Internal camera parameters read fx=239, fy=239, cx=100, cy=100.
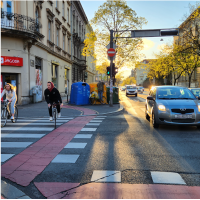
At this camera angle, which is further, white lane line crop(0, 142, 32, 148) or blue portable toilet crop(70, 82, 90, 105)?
blue portable toilet crop(70, 82, 90, 105)

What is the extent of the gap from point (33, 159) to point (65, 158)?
619 millimetres

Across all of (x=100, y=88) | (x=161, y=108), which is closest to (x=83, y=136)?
(x=161, y=108)

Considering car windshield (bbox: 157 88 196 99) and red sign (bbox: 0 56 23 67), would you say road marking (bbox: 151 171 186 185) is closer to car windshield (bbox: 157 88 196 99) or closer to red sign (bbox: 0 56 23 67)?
car windshield (bbox: 157 88 196 99)

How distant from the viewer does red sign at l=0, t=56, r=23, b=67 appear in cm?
1622

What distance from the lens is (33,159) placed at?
15.3 feet

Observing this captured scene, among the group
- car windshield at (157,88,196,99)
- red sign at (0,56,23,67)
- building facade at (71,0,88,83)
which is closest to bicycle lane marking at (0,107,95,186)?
car windshield at (157,88,196,99)

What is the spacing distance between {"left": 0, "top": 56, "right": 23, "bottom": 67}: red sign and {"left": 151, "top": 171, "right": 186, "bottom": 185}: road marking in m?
14.9

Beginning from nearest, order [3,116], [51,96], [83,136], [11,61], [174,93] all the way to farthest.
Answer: [83,136]
[51,96]
[3,116]
[174,93]
[11,61]

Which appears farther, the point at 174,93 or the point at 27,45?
the point at 27,45

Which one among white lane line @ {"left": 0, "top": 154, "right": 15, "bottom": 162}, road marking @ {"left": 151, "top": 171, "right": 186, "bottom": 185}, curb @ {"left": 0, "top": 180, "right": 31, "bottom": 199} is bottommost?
white lane line @ {"left": 0, "top": 154, "right": 15, "bottom": 162}

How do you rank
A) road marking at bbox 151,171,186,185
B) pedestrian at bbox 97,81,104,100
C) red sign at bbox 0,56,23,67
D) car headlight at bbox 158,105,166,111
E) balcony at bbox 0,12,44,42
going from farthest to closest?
pedestrian at bbox 97,81,104,100
red sign at bbox 0,56,23,67
balcony at bbox 0,12,44,42
car headlight at bbox 158,105,166,111
road marking at bbox 151,171,186,185

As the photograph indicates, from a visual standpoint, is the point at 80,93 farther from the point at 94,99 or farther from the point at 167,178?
the point at 167,178

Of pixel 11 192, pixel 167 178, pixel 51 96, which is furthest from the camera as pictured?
pixel 51 96

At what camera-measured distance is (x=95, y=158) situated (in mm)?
4730
